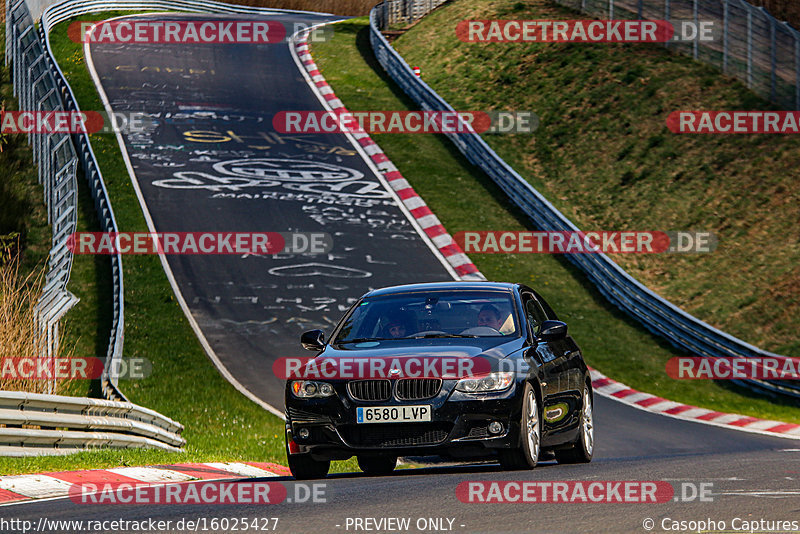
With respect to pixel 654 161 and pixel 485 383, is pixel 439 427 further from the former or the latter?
pixel 654 161

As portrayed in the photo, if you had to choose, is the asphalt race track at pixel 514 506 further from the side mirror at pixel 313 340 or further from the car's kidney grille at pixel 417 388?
the side mirror at pixel 313 340

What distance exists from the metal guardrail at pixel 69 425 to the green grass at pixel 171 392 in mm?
227

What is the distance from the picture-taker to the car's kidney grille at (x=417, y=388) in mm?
8742

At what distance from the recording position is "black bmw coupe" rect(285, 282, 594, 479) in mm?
8703

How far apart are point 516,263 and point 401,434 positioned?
58.5 ft

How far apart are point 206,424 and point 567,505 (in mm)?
10529

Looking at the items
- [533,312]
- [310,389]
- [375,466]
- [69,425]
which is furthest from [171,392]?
[310,389]

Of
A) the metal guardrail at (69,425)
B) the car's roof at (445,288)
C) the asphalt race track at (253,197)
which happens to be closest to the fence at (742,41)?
the asphalt race track at (253,197)

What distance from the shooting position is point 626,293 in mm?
24000

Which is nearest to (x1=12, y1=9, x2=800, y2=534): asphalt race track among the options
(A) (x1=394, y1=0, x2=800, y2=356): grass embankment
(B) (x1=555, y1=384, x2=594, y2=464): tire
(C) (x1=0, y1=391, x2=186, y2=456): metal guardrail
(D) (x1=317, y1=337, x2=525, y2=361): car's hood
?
(B) (x1=555, y1=384, x2=594, y2=464): tire

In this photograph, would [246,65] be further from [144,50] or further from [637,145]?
[637,145]

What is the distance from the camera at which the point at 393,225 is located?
27797mm

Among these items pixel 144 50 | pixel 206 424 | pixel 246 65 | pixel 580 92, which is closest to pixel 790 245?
pixel 580 92

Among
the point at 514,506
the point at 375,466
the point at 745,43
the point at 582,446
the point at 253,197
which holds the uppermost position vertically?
the point at 745,43
